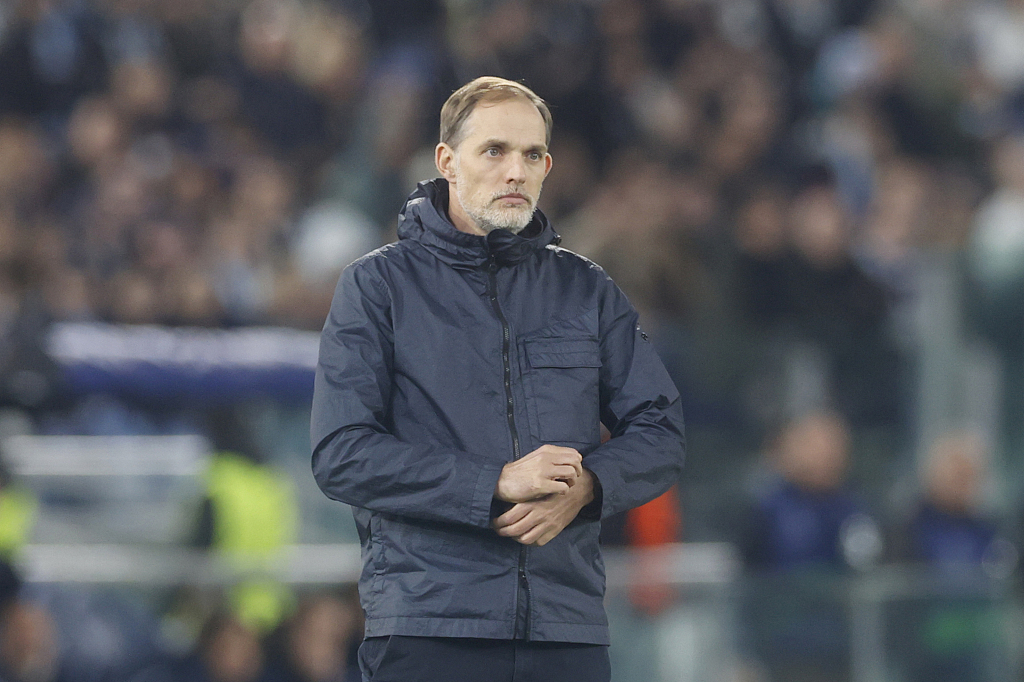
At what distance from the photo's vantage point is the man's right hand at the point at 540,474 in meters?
1.89

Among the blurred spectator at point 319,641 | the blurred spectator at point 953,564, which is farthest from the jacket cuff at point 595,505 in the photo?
the blurred spectator at point 953,564

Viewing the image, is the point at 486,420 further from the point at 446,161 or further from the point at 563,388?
the point at 446,161

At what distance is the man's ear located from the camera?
85.8 inches

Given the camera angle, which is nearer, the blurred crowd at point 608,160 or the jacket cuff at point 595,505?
the jacket cuff at point 595,505

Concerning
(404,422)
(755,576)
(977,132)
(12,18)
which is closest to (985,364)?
(755,576)

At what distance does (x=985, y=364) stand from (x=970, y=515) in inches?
26.1

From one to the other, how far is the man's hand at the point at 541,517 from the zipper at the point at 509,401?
0.20 feet

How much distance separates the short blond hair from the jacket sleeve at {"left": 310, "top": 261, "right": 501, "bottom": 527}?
271 millimetres

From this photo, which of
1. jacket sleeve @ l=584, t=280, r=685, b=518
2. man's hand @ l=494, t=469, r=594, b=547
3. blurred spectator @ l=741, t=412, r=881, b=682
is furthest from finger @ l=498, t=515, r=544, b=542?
blurred spectator @ l=741, t=412, r=881, b=682

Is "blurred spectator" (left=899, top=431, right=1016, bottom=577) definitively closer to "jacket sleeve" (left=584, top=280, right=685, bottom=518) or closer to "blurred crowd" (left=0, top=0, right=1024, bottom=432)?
"blurred crowd" (left=0, top=0, right=1024, bottom=432)

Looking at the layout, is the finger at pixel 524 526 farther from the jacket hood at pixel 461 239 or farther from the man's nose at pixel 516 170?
the man's nose at pixel 516 170

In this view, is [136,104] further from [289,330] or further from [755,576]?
[755,576]

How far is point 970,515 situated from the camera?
579 cm

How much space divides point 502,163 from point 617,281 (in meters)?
3.90
